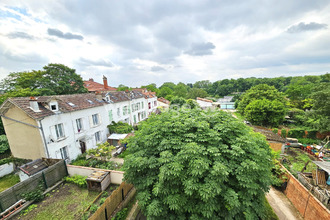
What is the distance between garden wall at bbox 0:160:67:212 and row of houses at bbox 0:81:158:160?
Answer: 1880mm

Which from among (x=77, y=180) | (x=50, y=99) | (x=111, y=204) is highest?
(x=50, y=99)

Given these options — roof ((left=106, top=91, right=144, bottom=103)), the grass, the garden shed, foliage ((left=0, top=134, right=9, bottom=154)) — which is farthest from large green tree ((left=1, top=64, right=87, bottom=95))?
the garden shed

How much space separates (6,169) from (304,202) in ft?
80.8

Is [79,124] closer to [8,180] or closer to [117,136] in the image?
[117,136]

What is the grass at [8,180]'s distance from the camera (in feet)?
37.7

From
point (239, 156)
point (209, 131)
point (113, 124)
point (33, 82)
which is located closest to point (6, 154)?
point (113, 124)

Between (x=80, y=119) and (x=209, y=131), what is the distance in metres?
15.0

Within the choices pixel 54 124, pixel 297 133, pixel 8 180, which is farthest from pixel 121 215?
pixel 297 133

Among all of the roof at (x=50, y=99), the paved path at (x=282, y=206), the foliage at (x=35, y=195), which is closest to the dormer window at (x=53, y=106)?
the roof at (x=50, y=99)

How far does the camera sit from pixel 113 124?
20.5 metres

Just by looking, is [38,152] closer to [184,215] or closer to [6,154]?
[6,154]

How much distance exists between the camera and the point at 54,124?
12.9m

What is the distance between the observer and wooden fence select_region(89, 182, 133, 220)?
7512 mm

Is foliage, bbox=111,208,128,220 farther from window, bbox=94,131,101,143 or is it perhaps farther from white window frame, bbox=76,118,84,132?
window, bbox=94,131,101,143
